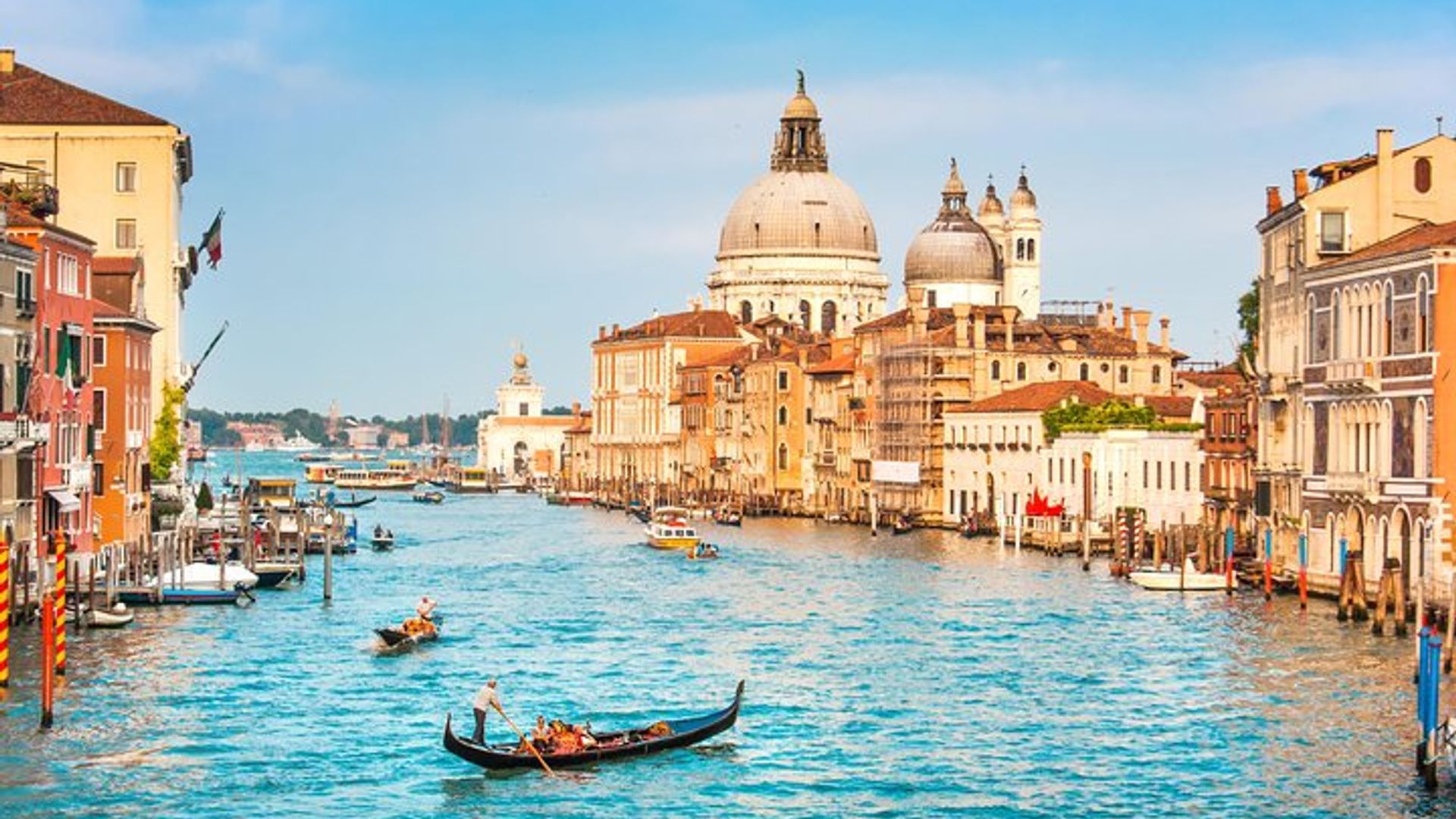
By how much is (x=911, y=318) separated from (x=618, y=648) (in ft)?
166

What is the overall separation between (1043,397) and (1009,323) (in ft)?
33.4

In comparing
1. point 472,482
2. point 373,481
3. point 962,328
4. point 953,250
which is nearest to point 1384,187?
point 962,328

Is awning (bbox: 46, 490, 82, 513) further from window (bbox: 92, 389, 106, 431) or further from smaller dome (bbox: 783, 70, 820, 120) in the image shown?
smaller dome (bbox: 783, 70, 820, 120)

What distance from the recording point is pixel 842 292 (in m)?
139

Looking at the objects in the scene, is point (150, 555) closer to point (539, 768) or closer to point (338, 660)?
point (338, 660)

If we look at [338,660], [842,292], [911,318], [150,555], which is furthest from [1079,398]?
[842,292]

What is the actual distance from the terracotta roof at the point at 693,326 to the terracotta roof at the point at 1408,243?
8172cm

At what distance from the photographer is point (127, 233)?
196 ft

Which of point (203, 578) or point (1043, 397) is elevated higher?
point (1043, 397)

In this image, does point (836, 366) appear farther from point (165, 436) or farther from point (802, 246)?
point (165, 436)

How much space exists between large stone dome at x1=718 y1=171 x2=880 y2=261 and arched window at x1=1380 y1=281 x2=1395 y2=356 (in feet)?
318

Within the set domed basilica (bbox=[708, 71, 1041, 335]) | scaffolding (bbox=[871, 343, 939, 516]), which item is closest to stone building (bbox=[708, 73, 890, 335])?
domed basilica (bbox=[708, 71, 1041, 335])

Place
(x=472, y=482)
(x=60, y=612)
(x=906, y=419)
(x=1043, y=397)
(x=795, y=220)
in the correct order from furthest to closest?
(x=472, y=482), (x=795, y=220), (x=906, y=419), (x=1043, y=397), (x=60, y=612)

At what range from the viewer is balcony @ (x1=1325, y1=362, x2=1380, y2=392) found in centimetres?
4175
